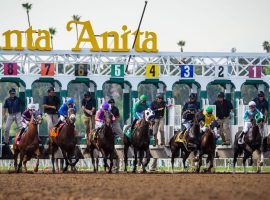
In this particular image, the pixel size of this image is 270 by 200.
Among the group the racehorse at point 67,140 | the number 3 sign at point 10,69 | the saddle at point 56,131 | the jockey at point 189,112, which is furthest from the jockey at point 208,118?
the number 3 sign at point 10,69

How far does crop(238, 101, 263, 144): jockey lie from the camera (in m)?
30.5

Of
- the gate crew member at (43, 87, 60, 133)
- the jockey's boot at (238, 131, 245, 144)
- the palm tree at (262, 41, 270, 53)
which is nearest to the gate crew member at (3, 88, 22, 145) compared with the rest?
the gate crew member at (43, 87, 60, 133)

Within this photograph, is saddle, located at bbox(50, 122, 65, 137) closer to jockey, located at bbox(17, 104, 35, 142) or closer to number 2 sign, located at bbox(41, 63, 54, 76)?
jockey, located at bbox(17, 104, 35, 142)

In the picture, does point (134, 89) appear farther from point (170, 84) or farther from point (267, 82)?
point (267, 82)

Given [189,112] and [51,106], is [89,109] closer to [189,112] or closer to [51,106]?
[51,106]

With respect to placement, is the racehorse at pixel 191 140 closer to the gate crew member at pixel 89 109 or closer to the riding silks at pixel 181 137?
the riding silks at pixel 181 137

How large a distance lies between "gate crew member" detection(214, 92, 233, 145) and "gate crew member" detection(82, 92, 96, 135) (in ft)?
13.0

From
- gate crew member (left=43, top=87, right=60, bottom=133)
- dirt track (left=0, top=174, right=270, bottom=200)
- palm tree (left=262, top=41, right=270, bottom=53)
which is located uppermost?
palm tree (left=262, top=41, right=270, bottom=53)

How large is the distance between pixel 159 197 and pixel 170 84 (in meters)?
25.9

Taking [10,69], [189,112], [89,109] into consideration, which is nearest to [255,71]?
[10,69]

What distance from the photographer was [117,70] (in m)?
42.7

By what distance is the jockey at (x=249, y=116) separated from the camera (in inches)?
1202

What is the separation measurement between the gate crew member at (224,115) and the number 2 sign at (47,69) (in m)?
10.0

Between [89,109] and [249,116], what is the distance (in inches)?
221
